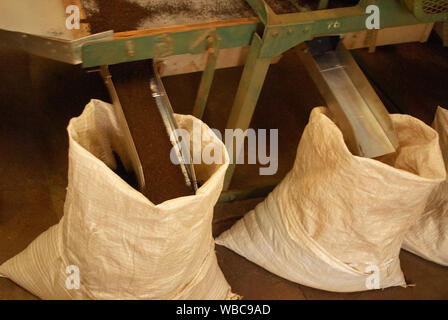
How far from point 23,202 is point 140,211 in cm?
82

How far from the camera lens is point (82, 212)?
3.11 feet

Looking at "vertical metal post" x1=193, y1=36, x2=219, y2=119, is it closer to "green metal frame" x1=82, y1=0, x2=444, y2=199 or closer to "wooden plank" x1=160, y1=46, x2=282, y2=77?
"green metal frame" x1=82, y1=0, x2=444, y2=199

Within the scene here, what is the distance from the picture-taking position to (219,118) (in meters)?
1.88

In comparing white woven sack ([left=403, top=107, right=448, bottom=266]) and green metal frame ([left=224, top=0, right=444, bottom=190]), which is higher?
green metal frame ([left=224, top=0, right=444, bottom=190])

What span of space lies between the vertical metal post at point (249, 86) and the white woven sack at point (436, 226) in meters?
0.62

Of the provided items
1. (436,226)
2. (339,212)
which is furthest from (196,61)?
(436,226)

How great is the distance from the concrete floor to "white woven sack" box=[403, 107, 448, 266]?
66 millimetres

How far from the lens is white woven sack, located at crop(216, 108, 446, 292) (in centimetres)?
111

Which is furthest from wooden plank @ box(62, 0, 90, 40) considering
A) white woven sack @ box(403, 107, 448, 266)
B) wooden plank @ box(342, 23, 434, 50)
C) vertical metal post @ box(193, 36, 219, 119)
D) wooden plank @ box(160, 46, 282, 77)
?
wooden plank @ box(342, 23, 434, 50)

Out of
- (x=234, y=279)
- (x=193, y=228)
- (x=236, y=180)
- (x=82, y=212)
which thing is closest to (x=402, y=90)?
(x=236, y=180)

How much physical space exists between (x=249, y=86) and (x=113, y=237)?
1.86 feet

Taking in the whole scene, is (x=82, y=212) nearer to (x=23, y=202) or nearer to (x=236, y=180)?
(x=23, y=202)

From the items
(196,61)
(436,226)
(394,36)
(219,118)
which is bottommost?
(436,226)

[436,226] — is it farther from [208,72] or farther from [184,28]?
[184,28]
